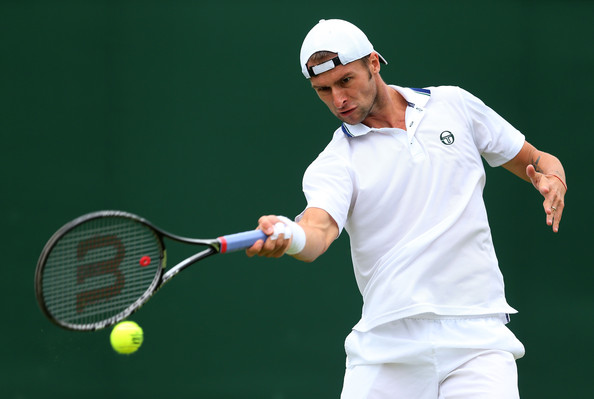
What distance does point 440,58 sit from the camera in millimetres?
4848

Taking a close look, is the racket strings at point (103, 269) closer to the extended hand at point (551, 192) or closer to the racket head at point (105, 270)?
the racket head at point (105, 270)

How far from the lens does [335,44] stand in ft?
9.04

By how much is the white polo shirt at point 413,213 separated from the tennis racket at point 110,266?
19.2 inches

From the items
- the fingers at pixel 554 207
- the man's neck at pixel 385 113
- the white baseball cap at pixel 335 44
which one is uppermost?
the white baseball cap at pixel 335 44

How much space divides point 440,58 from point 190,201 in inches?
61.0

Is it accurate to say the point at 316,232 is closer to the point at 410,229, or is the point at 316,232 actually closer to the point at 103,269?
the point at 410,229

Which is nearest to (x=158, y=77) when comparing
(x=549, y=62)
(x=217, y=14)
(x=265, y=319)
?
(x=217, y=14)

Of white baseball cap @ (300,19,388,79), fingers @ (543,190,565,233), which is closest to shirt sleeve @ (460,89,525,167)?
fingers @ (543,190,565,233)

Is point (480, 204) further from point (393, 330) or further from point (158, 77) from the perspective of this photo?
point (158, 77)

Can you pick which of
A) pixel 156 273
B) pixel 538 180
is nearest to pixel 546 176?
pixel 538 180

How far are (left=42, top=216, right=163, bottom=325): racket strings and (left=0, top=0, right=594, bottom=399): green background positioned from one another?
208cm

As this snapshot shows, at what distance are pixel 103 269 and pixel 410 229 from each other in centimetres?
92

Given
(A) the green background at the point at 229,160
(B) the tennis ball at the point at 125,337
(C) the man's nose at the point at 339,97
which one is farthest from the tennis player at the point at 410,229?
(A) the green background at the point at 229,160

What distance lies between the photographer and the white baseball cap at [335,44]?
2748 millimetres
